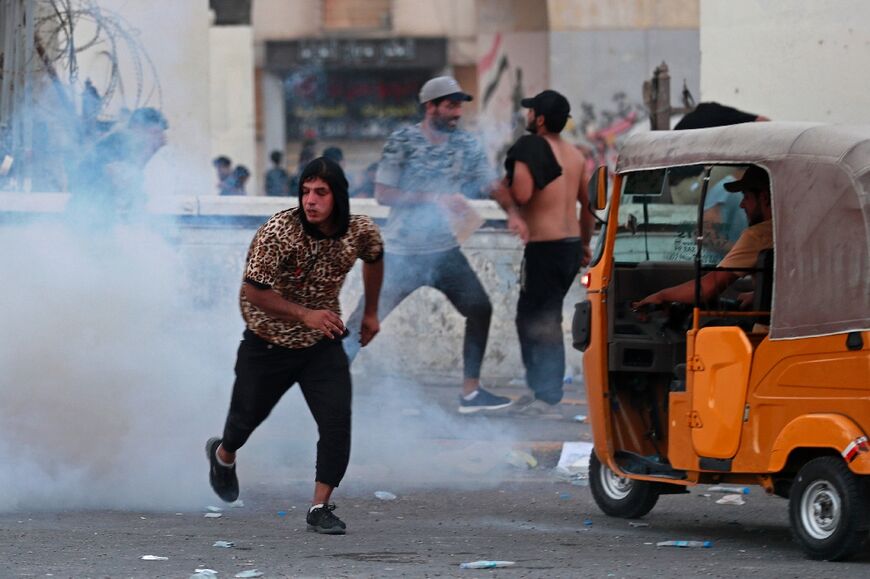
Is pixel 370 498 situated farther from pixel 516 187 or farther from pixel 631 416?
pixel 516 187

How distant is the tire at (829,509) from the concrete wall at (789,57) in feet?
24.8

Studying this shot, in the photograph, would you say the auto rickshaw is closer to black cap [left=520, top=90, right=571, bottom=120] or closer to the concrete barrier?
black cap [left=520, top=90, right=571, bottom=120]

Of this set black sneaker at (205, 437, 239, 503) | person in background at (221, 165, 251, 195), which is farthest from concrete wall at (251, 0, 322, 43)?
black sneaker at (205, 437, 239, 503)

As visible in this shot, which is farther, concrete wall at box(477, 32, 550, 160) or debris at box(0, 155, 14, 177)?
concrete wall at box(477, 32, 550, 160)

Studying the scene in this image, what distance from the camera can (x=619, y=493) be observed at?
813 cm

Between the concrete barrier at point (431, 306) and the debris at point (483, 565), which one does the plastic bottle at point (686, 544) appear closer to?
the debris at point (483, 565)

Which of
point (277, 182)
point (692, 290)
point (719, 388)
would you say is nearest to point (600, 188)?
point (692, 290)

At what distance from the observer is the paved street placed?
6539 millimetres

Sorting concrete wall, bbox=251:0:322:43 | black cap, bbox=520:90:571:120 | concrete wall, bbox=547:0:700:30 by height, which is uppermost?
concrete wall, bbox=251:0:322:43

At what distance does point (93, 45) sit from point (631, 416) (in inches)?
217

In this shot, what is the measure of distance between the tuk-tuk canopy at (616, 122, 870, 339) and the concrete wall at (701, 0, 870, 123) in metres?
7.22

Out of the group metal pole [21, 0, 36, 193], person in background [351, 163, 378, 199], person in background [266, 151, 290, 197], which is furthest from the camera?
person in background [266, 151, 290, 197]

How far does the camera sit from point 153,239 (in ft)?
31.5

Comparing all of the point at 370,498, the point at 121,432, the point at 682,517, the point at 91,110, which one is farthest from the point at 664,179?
the point at 91,110
